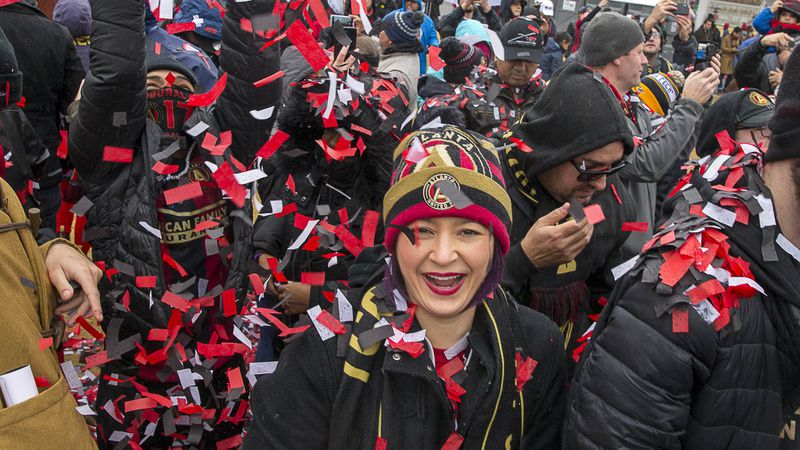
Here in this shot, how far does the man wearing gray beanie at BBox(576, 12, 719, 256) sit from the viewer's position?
403cm

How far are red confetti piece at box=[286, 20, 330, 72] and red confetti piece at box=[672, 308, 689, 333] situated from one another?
73.3 inches

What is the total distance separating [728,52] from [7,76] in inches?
782

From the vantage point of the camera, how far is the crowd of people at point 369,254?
2.01m

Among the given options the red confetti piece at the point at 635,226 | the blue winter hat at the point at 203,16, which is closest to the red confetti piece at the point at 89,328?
the red confetti piece at the point at 635,226

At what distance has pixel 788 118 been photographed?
6.81 ft

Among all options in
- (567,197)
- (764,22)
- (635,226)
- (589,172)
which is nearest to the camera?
(589,172)

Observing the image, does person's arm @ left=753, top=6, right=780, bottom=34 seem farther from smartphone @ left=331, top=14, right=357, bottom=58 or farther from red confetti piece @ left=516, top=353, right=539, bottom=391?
red confetti piece @ left=516, top=353, right=539, bottom=391

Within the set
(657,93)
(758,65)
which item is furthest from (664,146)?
(758,65)

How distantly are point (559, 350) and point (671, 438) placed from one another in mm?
500

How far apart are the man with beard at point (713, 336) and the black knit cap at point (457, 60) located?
16.2ft

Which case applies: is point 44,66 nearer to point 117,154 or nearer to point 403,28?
point 117,154

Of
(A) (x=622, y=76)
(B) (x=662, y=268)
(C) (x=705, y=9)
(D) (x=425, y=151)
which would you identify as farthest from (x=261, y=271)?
(C) (x=705, y=9)

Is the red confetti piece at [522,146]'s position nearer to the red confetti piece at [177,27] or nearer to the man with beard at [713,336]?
the man with beard at [713,336]

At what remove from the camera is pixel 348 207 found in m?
3.67
